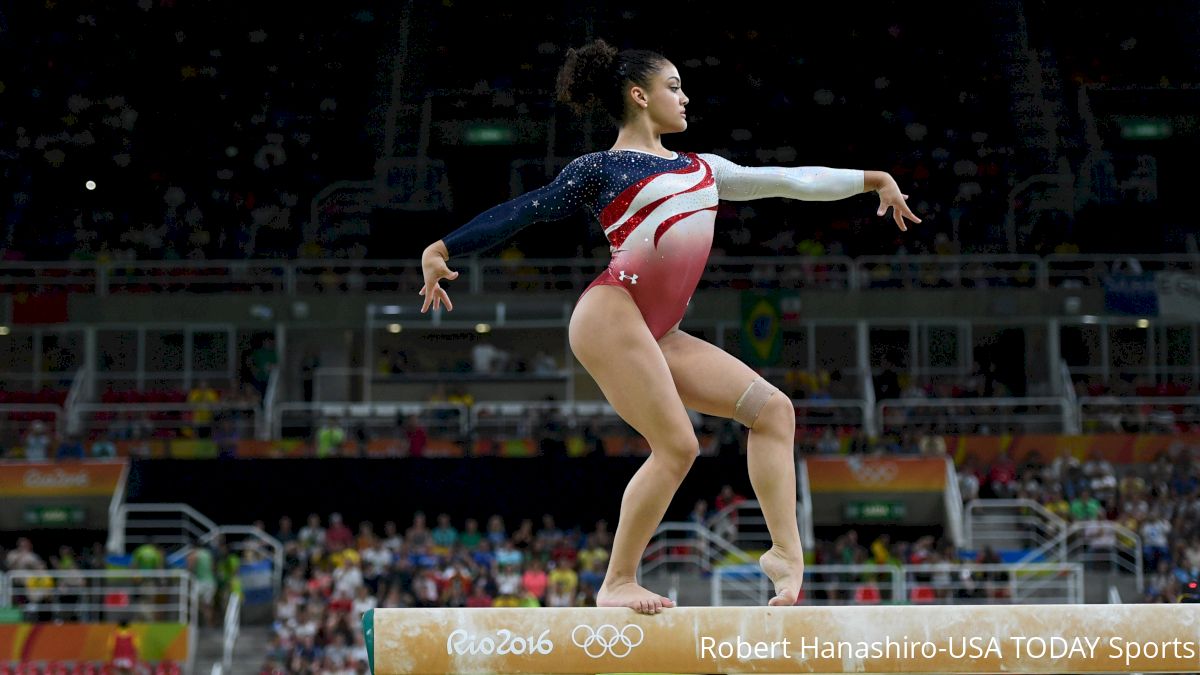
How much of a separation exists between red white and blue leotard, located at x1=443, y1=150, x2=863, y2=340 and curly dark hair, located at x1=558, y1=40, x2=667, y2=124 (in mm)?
240

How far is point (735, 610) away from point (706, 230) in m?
1.38

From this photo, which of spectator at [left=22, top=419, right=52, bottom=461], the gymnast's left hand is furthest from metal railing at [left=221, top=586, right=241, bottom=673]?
the gymnast's left hand

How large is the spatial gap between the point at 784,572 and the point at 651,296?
3.58ft

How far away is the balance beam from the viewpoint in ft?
16.1

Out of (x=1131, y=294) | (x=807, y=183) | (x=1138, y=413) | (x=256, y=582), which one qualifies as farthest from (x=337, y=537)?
(x=807, y=183)

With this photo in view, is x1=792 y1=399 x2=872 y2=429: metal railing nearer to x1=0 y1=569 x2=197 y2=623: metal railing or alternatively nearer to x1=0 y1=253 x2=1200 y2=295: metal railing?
x1=0 y1=253 x2=1200 y2=295: metal railing

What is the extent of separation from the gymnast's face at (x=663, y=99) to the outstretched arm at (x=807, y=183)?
0.61 feet

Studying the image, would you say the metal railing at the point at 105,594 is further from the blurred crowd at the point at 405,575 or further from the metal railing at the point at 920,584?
the metal railing at the point at 920,584

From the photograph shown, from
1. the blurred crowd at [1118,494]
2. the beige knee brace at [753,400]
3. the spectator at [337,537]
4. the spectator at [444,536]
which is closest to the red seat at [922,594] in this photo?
the blurred crowd at [1118,494]

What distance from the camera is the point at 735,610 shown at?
4949mm

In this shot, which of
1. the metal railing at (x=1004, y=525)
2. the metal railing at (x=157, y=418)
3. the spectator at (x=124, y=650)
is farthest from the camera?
the metal railing at (x=157, y=418)

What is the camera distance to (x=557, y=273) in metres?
28.7

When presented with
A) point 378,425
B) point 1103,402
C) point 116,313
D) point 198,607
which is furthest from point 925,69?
point 198,607

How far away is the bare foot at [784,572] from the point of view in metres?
5.29
